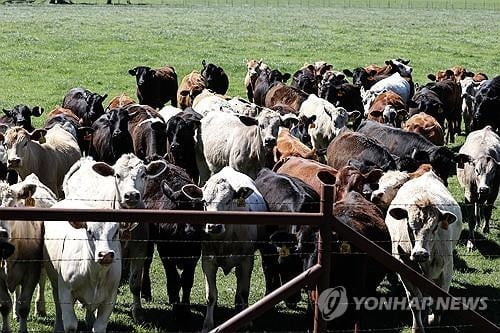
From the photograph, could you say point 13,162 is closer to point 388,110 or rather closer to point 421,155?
point 421,155

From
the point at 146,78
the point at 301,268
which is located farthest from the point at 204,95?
the point at 301,268

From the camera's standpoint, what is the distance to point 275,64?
32.5 meters

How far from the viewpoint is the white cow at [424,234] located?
8.39 m

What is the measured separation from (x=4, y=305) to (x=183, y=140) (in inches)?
249

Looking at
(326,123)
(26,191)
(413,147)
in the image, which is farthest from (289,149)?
(26,191)

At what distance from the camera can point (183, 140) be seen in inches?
561

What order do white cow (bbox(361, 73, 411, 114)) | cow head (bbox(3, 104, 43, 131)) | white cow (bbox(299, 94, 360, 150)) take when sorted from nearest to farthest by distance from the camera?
cow head (bbox(3, 104, 43, 131))
white cow (bbox(299, 94, 360, 150))
white cow (bbox(361, 73, 411, 114))

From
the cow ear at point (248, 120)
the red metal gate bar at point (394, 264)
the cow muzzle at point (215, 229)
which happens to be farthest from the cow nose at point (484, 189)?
the red metal gate bar at point (394, 264)

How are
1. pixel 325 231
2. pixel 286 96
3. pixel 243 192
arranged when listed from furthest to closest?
pixel 286 96 → pixel 243 192 → pixel 325 231

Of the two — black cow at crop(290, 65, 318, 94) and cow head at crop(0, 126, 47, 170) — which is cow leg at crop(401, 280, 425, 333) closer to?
cow head at crop(0, 126, 47, 170)

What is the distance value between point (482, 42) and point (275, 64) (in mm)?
14197

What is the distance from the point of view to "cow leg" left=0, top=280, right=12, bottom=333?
8.34 metres

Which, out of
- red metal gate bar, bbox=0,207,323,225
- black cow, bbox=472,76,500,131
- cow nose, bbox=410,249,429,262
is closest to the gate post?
red metal gate bar, bbox=0,207,323,225

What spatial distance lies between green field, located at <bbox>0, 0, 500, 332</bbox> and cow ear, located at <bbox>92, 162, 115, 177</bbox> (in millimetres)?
1588
